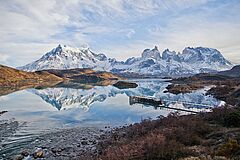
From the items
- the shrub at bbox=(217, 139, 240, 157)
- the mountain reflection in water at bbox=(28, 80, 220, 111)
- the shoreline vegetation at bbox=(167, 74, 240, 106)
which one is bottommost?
the mountain reflection in water at bbox=(28, 80, 220, 111)

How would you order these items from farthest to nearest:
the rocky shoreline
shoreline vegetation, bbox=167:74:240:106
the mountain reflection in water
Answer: shoreline vegetation, bbox=167:74:240:106 → the mountain reflection in water → the rocky shoreline

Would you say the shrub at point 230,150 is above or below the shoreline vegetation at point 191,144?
above

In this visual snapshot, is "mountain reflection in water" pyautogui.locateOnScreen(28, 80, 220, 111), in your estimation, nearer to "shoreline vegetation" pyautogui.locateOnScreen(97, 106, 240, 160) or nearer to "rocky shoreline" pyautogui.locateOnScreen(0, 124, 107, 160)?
"rocky shoreline" pyautogui.locateOnScreen(0, 124, 107, 160)

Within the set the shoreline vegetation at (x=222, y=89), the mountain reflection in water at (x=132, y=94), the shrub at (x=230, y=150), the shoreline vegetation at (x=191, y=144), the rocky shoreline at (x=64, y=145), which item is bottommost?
the rocky shoreline at (x=64, y=145)

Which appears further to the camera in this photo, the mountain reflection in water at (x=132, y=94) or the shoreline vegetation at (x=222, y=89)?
the shoreline vegetation at (x=222, y=89)

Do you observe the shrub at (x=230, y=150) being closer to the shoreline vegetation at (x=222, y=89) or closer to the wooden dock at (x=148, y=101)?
the shoreline vegetation at (x=222, y=89)

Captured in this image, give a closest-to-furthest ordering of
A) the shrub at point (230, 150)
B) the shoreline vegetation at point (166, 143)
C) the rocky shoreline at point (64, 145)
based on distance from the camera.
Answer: the shrub at point (230, 150)
the shoreline vegetation at point (166, 143)
the rocky shoreline at point (64, 145)

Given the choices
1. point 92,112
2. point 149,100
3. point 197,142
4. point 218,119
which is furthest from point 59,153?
point 149,100

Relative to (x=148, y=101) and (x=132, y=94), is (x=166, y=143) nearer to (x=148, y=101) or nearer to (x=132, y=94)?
(x=148, y=101)

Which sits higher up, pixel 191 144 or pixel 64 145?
pixel 191 144

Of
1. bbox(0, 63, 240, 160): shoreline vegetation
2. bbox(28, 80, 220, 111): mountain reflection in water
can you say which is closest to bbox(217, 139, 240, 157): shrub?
bbox(0, 63, 240, 160): shoreline vegetation

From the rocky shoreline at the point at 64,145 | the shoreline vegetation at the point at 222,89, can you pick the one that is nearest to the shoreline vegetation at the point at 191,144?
the rocky shoreline at the point at 64,145

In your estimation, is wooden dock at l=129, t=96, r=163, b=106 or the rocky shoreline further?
wooden dock at l=129, t=96, r=163, b=106

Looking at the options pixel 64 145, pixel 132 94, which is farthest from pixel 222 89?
pixel 64 145
